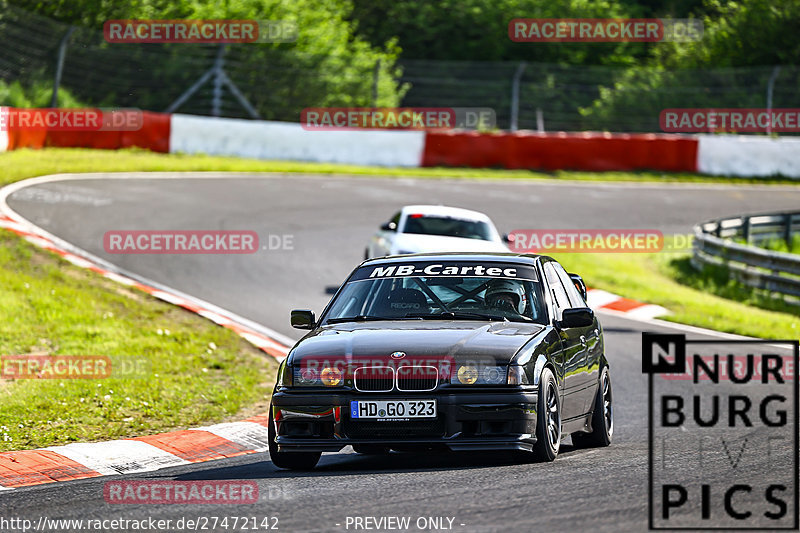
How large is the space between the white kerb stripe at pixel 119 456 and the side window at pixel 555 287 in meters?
2.73

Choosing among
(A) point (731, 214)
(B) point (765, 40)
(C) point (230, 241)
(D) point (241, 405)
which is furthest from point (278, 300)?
(B) point (765, 40)

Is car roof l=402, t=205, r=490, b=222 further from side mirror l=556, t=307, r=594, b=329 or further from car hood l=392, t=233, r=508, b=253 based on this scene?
side mirror l=556, t=307, r=594, b=329

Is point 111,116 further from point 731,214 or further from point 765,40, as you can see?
point 765,40

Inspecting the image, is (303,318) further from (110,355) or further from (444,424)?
(110,355)

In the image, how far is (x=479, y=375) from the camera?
6754mm

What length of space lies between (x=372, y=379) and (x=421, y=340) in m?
0.39

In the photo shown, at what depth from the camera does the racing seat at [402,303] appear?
7764 mm

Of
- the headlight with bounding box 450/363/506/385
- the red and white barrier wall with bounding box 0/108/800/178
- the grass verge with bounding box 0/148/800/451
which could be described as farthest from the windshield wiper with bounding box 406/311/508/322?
the red and white barrier wall with bounding box 0/108/800/178

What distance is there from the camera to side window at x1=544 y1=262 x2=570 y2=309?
8055 mm

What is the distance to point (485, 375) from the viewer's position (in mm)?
6754

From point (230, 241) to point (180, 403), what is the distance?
29.2 ft

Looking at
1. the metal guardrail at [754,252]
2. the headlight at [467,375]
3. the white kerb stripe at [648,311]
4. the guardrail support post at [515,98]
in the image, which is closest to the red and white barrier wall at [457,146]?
the guardrail support post at [515,98]

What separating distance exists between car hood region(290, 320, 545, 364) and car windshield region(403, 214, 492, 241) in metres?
8.86

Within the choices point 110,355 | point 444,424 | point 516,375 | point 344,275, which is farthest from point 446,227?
point 444,424
